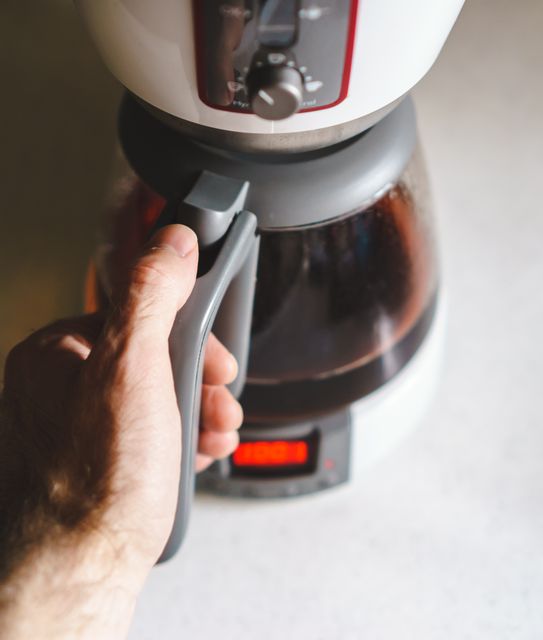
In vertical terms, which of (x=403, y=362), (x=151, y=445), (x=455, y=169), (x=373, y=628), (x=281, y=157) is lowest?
(x=373, y=628)

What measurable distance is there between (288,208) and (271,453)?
27 cm

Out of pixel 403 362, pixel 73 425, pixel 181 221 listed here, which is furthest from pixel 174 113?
pixel 403 362

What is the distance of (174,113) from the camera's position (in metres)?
0.51

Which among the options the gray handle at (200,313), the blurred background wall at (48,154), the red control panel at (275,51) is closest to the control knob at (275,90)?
the red control panel at (275,51)

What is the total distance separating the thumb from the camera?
509 mm

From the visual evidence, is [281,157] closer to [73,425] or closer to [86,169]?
[73,425]

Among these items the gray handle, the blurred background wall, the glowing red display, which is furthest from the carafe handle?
the blurred background wall

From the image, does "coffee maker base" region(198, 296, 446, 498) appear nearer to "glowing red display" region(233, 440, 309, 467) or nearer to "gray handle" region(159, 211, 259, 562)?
"glowing red display" region(233, 440, 309, 467)

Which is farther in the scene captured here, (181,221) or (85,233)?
(85,233)

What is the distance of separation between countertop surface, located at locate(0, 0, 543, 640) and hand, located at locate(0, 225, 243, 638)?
0.67 ft

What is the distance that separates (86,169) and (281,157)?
39cm

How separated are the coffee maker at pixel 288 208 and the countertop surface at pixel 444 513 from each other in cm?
4

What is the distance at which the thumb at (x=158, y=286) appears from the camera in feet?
1.67

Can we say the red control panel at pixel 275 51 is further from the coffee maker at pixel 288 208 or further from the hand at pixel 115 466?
the hand at pixel 115 466
